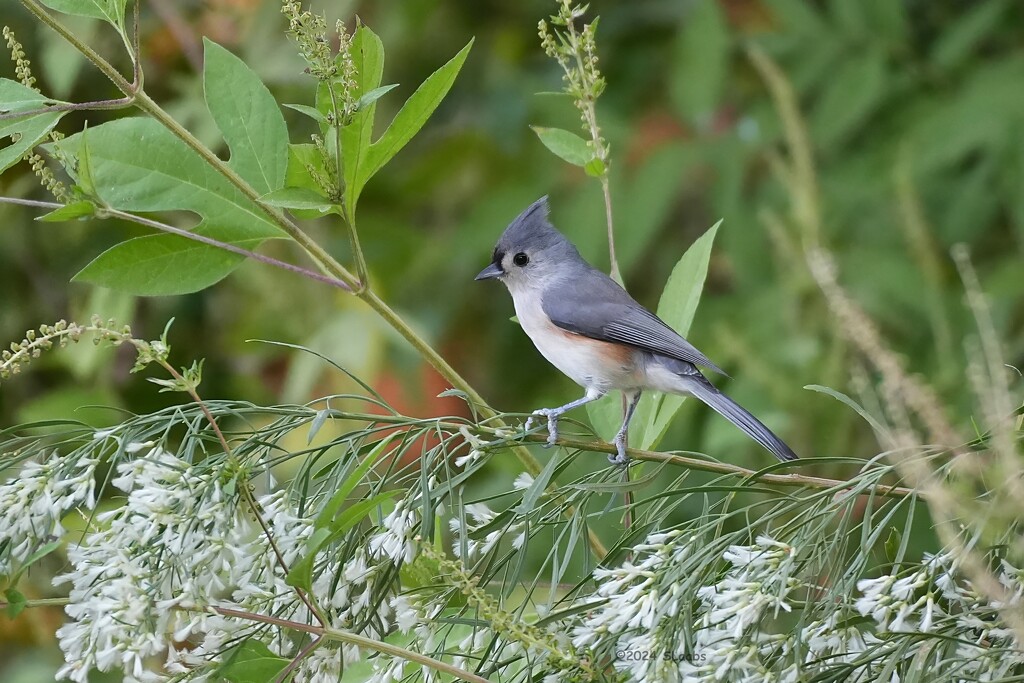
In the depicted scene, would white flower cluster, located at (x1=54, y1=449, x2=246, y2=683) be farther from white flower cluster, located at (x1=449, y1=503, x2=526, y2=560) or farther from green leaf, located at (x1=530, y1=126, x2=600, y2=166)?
green leaf, located at (x1=530, y1=126, x2=600, y2=166)

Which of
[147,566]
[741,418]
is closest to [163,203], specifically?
[147,566]

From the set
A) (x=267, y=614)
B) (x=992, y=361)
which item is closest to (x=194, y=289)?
(x=267, y=614)

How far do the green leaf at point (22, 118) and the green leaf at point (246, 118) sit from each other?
0.58ft

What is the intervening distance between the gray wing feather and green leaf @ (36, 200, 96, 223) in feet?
2.49

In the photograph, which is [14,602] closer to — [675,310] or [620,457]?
[620,457]

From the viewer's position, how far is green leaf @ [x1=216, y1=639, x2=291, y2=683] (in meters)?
0.85

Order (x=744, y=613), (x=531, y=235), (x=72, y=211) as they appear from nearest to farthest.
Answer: (x=744, y=613) → (x=72, y=211) → (x=531, y=235)

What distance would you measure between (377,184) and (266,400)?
625 mm

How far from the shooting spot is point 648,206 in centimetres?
237

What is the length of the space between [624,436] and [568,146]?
12.6 inches

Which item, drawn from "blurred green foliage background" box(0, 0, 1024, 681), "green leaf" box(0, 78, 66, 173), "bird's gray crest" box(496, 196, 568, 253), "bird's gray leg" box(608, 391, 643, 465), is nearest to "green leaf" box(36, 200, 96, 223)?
"green leaf" box(0, 78, 66, 173)

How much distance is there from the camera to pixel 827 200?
2.47 meters

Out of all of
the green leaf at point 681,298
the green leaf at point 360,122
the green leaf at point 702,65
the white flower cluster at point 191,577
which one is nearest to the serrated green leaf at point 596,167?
the green leaf at point 681,298

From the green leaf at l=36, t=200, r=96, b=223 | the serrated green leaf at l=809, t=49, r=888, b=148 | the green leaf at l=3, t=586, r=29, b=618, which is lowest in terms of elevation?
the green leaf at l=3, t=586, r=29, b=618
